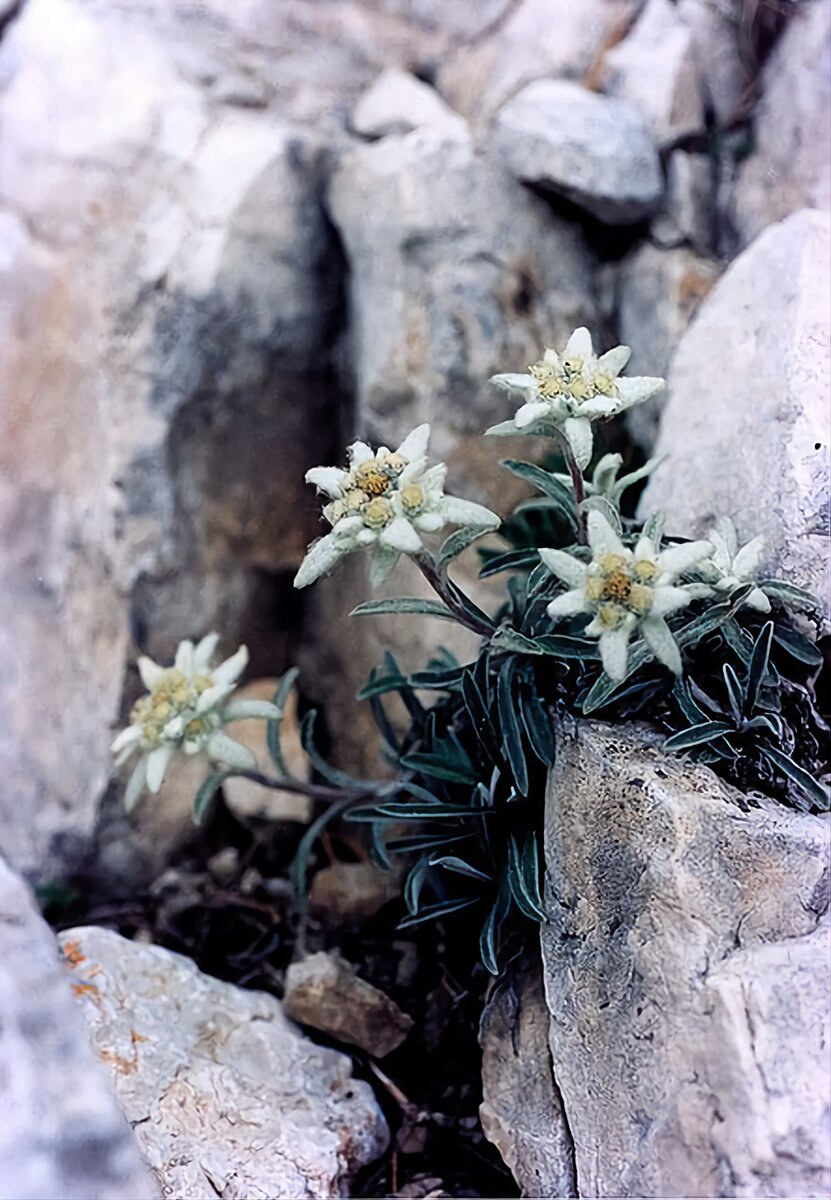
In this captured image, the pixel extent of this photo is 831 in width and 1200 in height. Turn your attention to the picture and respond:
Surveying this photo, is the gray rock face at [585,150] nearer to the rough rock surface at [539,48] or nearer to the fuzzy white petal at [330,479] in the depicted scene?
the rough rock surface at [539,48]

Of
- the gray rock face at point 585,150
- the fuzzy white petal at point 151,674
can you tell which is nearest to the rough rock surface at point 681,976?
the fuzzy white petal at point 151,674

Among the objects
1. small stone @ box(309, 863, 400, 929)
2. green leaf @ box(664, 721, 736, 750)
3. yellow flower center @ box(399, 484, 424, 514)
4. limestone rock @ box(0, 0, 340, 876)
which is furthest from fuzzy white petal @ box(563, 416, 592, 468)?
small stone @ box(309, 863, 400, 929)

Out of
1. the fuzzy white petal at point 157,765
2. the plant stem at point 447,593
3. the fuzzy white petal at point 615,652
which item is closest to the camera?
the fuzzy white petal at point 615,652

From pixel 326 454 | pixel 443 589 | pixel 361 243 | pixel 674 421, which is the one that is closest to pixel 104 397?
pixel 326 454

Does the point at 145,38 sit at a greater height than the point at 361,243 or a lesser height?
greater

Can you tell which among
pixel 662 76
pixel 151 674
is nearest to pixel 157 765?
pixel 151 674

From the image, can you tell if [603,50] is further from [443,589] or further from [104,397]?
[443,589]

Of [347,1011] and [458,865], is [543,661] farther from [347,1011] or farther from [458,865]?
[347,1011]

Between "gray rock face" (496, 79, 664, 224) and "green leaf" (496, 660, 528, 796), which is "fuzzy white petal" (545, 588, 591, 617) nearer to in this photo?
"green leaf" (496, 660, 528, 796)
